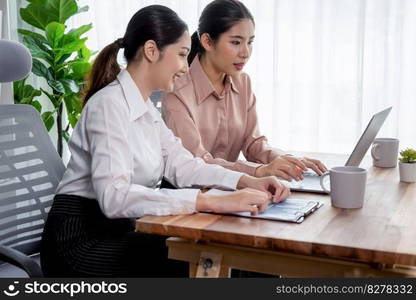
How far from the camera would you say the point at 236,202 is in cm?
130

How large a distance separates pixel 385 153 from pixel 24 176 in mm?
1148

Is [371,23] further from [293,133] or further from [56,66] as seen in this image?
[56,66]

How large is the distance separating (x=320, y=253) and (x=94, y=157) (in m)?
0.64

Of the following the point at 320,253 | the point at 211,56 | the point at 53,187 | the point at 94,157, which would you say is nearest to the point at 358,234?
the point at 320,253

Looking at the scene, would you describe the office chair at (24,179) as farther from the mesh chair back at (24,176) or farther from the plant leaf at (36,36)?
the plant leaf at (36,36)

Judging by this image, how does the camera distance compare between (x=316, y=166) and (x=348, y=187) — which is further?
(x=316, y=166)

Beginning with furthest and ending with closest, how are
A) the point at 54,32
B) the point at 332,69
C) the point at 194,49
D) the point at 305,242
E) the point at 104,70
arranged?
the point at 54,32 < the point at 332,69 < the point at 194,49 < the point at 104,70 < the point at 305,242

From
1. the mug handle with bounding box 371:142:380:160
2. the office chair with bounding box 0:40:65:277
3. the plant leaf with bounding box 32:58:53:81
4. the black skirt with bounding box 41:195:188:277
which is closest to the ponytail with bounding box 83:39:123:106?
the office chair with bounding box 0:40:65:277

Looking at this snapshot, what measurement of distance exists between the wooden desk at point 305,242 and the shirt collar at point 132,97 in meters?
0.39

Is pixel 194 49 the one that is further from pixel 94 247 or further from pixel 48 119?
pixel 48 119

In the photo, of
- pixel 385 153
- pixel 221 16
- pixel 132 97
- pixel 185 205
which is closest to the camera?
pixel 185 205

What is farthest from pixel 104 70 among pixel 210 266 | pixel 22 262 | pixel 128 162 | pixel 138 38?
pixel 210 266

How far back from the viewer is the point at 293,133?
3.46 m

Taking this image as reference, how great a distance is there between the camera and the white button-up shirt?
1.38 metres
